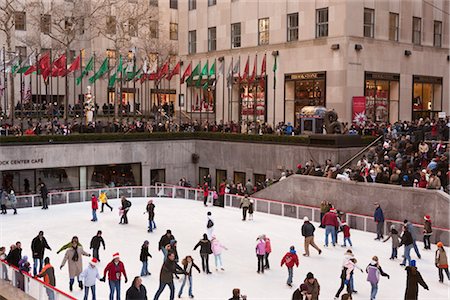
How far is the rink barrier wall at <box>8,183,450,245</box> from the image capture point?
2073 cm

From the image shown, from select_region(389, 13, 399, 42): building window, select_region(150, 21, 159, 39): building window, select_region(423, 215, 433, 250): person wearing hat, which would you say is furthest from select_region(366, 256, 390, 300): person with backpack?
select_region(150, 21, 159, 39): building window

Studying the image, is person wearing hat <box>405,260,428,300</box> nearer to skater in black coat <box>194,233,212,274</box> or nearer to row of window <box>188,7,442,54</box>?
skater in black coat <box>194,233,212,274</box>

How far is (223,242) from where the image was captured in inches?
792

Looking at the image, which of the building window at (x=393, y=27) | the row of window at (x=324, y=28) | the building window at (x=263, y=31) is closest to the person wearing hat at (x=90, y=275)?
the row of window at (x=324, y=28)

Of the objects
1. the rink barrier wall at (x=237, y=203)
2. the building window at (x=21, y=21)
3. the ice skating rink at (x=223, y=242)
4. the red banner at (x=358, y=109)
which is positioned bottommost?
the ice skating rink at (x=223, y=242)

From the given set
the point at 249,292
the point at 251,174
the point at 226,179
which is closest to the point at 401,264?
the point at 249,292

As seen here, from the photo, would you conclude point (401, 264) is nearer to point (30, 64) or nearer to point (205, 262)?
point (205, 262)

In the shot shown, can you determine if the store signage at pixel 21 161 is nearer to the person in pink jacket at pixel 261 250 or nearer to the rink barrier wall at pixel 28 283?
the rink barrier wall at pixel 28 283

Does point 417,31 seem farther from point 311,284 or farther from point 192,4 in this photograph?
point 311,284

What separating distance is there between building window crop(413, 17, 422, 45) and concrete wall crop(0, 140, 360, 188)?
46.2ft

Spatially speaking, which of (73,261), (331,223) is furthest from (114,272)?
(331,223)

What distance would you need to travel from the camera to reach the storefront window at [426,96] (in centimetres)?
3994

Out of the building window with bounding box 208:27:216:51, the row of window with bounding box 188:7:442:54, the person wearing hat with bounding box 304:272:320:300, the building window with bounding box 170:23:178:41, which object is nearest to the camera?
the person wearing hat with bounding box 304:272:320:300

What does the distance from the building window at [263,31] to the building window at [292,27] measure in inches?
77.9
